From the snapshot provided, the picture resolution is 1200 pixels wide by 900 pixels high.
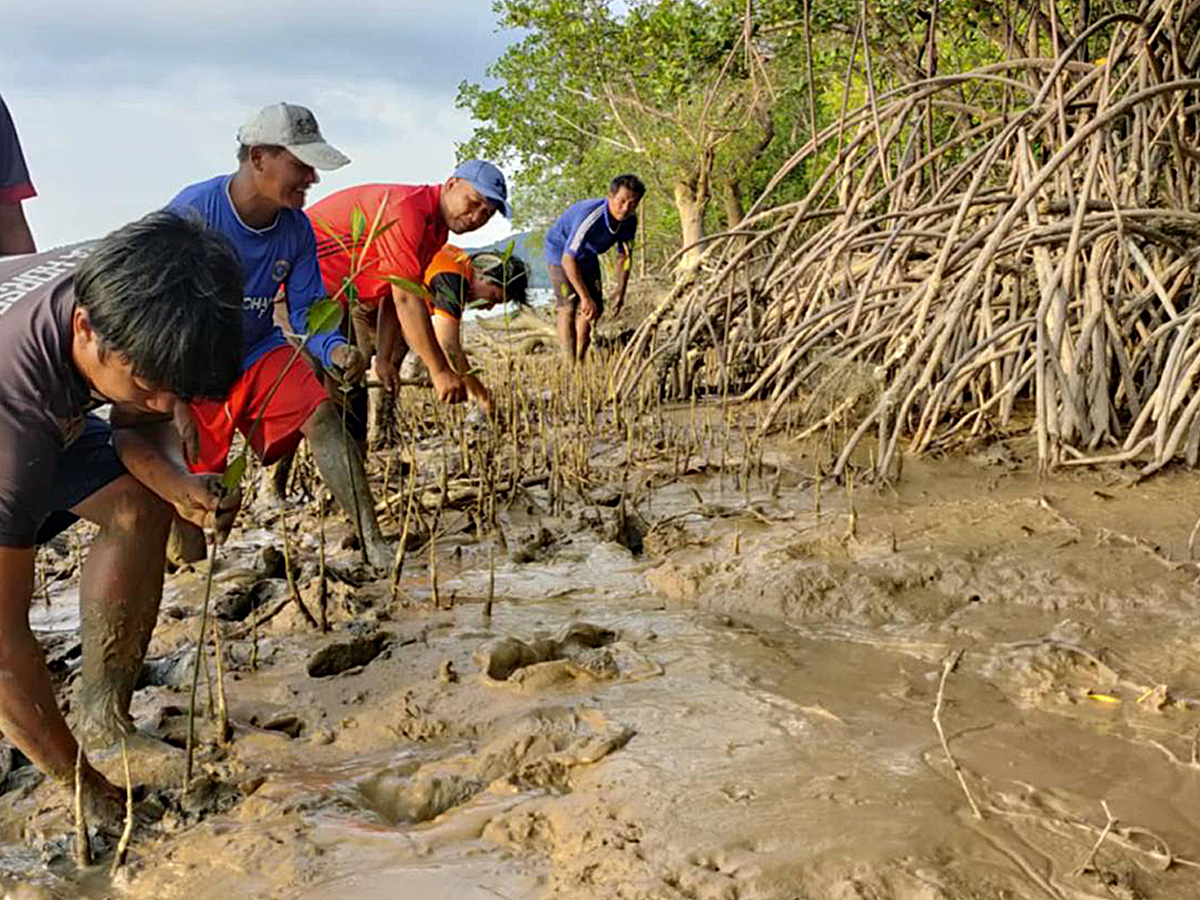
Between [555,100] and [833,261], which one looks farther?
[555,100]

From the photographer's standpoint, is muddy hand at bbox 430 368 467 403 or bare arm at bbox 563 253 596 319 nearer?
muddy hand at bbox 430 368 467 403

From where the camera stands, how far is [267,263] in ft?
9.80

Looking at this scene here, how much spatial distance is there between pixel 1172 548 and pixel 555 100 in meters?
14.0

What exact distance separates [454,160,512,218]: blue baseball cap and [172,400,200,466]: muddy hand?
195 centimetres

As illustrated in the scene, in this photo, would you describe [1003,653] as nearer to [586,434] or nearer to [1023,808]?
[1023,808]

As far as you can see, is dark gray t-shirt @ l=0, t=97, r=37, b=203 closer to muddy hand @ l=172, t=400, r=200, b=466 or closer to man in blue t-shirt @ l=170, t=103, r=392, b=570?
man in blue t-shirt @ l=170, t=103, r=392, b=570

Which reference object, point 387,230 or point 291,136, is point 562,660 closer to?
point 291,136

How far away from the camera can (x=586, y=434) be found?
4945mm

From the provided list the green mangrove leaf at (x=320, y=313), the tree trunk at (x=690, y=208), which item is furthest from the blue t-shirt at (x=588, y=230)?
the tree trunk at (x=690, y=208)

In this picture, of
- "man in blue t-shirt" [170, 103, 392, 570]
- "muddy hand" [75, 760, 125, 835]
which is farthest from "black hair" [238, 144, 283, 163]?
"muddy hand" [75, 760, 125, 835]

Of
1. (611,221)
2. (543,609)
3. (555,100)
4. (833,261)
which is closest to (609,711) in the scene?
(543,609)

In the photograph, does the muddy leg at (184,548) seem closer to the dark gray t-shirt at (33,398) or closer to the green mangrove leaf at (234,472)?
the green mangrove leaf at (234,472)

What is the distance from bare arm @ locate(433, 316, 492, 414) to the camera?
3756 mm

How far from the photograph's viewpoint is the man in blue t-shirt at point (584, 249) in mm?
6543
